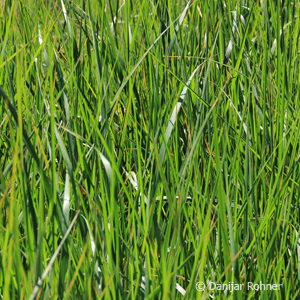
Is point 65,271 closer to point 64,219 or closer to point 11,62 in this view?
point 64,219

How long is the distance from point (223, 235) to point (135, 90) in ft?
1.62

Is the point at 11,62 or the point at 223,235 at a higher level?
the point at 11,62

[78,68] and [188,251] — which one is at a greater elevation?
[78,68]

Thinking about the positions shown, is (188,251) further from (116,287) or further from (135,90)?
(135,90)

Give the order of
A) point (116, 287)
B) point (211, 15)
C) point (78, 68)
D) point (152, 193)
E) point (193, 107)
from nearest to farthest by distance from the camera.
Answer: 1. point (116, 287)
2. point (152, 193)
3. point (78, 68)
4. point (193, 107)
5. point (211, 15)

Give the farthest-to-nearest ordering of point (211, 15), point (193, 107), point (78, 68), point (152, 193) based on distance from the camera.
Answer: point (211, 15), point (193, 107), point (78, 68), point (152, 193)

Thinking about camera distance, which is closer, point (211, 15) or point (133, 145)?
point (133, 145)

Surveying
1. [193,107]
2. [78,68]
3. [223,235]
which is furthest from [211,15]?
[223,235]

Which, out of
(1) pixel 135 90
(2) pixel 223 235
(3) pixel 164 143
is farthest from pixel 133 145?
(2) pixel 223 235

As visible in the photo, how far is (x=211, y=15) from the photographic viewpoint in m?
1.23

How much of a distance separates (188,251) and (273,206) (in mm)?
143

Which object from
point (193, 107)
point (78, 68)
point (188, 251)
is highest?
point (78, 68)

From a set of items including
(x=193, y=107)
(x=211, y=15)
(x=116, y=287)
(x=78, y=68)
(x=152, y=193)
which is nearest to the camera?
(x=116, y=287)

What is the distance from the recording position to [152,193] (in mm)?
695
